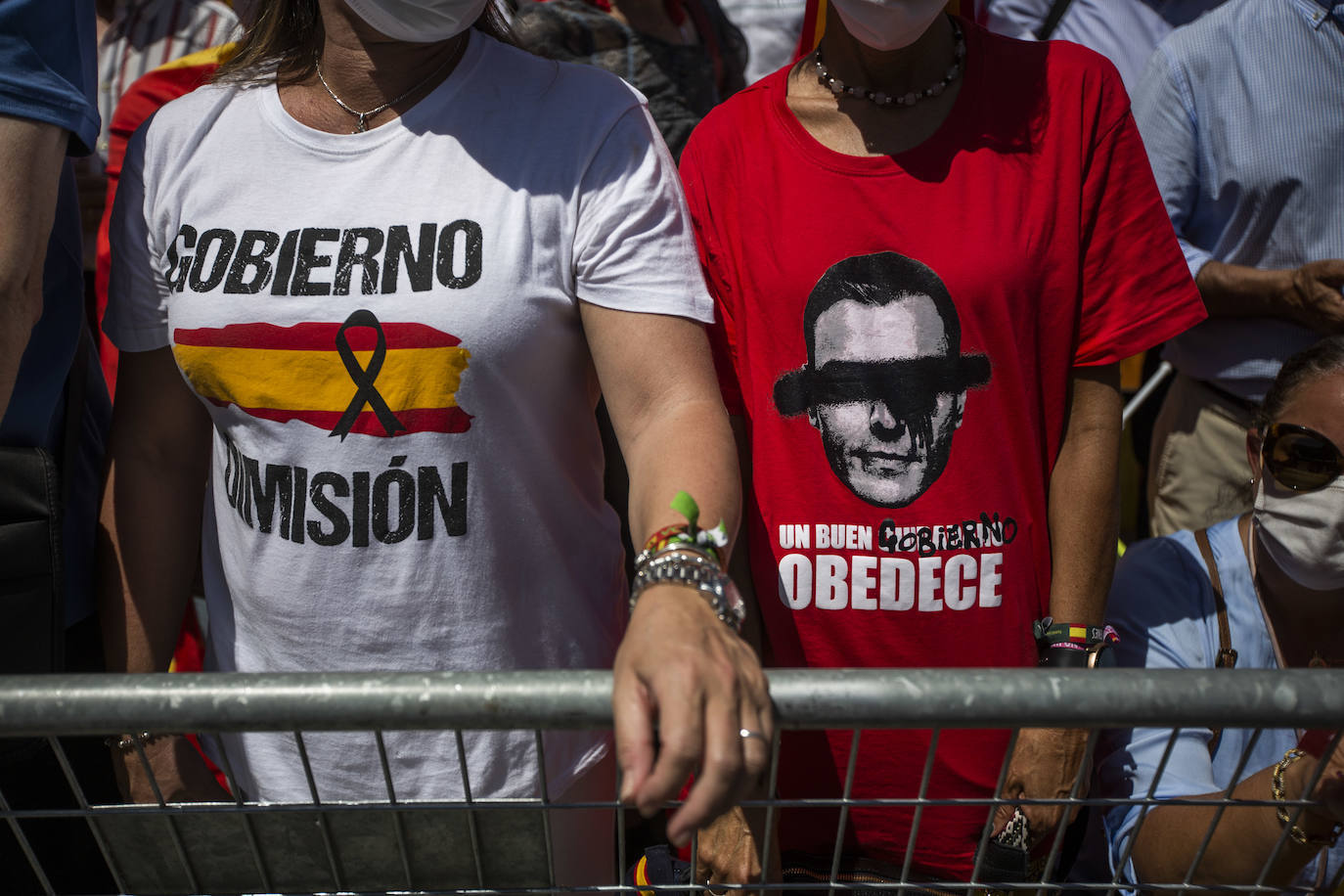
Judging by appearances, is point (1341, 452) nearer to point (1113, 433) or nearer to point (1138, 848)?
point (1113, 433)

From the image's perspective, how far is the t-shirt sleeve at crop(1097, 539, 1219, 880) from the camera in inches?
67.5

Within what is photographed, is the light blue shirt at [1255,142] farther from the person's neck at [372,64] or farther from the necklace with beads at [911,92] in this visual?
the person's neck at [372,64]

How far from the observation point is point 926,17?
5.35 ft

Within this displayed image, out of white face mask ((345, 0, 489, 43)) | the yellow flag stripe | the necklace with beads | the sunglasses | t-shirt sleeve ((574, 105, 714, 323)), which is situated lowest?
the sunglasses

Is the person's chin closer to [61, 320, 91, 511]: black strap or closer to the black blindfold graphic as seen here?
the black blindfold graphic

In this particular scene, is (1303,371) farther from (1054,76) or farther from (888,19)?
(888,19)

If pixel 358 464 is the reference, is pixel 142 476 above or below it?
below

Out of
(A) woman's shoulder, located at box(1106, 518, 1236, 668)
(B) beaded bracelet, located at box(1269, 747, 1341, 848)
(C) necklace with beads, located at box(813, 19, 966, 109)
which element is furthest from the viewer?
(A) woman's shoulder, located at box(1106, 518, 1236, 668)

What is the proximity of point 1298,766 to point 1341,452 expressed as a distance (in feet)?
2.28

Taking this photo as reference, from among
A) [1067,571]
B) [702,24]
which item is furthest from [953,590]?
[702,24]

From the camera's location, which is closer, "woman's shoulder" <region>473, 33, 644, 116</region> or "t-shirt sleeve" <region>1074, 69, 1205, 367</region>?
"woman's shoulder" <region>473, 33, 644, 116</region>

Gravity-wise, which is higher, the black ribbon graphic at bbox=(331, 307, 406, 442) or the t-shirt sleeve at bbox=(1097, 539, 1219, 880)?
the black ribbon graphic at bbox=(331, 307, 406, 442)

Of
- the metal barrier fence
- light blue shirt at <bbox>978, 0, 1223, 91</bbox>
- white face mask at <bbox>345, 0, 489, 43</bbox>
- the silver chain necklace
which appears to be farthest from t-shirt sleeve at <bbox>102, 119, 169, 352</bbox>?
light blue shirt at <bbox>978, 0, 1223, 91</bbox>

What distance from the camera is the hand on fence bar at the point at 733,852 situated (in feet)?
4.80
